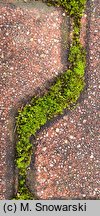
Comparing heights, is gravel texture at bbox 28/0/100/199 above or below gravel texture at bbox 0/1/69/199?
below

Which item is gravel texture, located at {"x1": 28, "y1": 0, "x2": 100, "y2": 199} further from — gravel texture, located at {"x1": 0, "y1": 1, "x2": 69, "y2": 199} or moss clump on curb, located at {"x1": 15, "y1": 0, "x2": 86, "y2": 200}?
gravel texture, located at {"x1": 0, "y1": 1, "x2": 69, "y2": 199}

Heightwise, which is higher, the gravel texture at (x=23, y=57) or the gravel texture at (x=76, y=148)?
the gravel texture at (x=23, y=57)

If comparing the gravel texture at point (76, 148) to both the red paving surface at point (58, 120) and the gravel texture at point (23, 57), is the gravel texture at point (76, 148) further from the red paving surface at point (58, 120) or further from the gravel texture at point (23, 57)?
the gravel texture at point (23, 57)

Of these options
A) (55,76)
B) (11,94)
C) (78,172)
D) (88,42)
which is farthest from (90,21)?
(78,172)

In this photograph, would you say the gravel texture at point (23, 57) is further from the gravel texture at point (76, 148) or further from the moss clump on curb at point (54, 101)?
the gravel texture at point (76, 148)

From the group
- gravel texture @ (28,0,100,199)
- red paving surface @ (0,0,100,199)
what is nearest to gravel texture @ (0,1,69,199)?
red paving surface @ (0,0,100,199)

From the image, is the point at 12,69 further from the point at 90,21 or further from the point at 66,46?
the point at 90,21

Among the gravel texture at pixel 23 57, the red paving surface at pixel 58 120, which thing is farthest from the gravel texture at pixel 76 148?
the gravel texture at pixel 23 57
